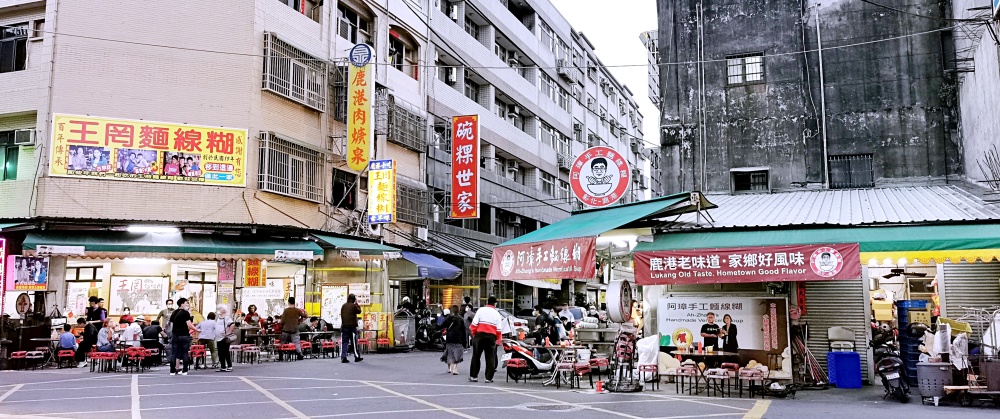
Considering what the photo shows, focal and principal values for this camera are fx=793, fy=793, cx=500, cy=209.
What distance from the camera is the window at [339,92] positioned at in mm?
26469

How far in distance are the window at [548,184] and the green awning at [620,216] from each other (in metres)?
29.9

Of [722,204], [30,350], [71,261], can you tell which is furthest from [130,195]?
[722,204]

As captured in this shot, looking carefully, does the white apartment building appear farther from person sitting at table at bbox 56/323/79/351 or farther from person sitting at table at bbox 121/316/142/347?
person sitting at table at bbox 121/316/142/347

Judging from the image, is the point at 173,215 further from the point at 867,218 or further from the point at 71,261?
the point at 867,218

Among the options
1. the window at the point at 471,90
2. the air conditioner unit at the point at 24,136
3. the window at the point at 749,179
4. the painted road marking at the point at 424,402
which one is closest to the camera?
the painted road marking at the point at 424,402

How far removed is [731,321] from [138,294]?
1704 cm

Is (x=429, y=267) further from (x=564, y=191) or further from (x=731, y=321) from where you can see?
(x=564, y=191)

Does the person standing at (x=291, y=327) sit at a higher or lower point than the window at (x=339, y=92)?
lower

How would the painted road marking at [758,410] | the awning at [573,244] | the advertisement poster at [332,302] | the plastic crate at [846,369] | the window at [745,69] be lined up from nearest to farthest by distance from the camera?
the painted road marking at [758,410] → the awning at [573,244] → the plastic crate at [846,369] → the window at [745,69] → the advertisement poster at [332,302]

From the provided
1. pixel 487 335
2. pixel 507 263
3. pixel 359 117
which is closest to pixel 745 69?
pixel 507 263

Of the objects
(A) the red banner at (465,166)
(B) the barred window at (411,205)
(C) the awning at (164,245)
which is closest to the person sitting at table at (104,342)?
(C) the awning at (164,245)

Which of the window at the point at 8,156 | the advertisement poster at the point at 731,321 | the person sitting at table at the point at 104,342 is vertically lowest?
the person sitting at table at the point at 104,342

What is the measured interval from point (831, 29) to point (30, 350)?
2199 cm

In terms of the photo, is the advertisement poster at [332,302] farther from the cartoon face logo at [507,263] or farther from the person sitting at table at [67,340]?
the cartoon face logo at [507,263]
